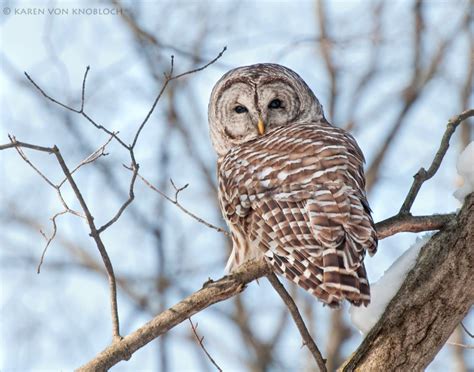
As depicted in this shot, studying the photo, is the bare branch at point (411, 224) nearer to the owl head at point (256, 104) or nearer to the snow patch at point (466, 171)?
the snow patch at point (466, 171)

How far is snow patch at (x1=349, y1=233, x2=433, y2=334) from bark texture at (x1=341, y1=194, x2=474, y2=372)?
2.1 inches

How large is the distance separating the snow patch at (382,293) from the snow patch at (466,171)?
0.36m

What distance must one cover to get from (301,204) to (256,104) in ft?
5.82

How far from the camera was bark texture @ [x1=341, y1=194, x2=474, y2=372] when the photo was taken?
12.8 feet

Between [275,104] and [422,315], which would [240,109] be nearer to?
[275,104]

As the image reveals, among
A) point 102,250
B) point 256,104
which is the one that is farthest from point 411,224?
point 256,104

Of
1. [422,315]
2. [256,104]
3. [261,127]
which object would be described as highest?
[256,104]

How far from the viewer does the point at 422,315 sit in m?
3.92

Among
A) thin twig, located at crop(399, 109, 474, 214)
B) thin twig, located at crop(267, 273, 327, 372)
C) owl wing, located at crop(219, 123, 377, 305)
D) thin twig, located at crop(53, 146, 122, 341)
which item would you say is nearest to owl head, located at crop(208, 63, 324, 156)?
owl wing, located at crop(219, 123, 377, 305)

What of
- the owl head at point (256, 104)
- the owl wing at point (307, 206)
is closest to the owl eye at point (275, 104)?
the owl head at point (256, 104)

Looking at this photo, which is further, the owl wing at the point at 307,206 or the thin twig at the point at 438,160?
the thin twig at the point at 438,160

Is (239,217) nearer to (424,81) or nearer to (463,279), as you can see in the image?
(463,279)

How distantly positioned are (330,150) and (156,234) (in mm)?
7103

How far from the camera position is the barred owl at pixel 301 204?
415 cm
